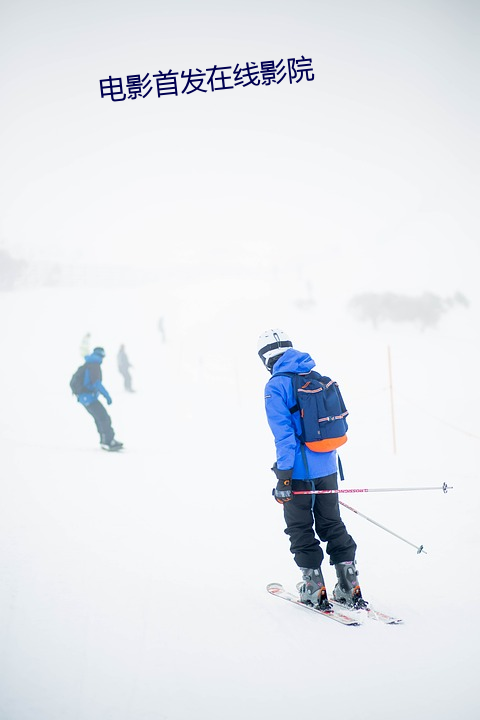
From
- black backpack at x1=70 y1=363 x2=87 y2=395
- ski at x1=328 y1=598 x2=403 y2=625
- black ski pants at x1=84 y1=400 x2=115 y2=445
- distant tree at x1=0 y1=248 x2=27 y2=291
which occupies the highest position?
distant tree at x1=0 y1=248 x2=27 y2=291

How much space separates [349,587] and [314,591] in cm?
27

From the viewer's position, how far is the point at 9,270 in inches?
1431

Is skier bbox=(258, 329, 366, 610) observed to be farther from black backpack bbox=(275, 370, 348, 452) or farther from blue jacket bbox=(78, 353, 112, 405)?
blue jacket bbox=(78, 353, 112, 405)

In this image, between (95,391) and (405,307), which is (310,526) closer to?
(95,391)

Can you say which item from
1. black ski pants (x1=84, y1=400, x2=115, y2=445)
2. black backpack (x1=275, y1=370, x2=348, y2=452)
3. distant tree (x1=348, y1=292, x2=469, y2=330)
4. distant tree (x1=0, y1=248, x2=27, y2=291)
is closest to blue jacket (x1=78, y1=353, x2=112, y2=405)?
black ski pants (x1=84, y1=400, x2=115, y2=445)

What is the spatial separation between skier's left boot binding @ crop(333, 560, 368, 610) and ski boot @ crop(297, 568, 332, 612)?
0.14 meters

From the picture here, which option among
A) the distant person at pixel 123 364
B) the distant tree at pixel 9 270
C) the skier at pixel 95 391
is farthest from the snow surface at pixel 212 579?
the distant tree at pixel 9 270

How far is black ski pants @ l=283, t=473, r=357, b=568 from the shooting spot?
301 cm

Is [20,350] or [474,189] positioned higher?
[474,189]

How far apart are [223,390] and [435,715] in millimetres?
14234

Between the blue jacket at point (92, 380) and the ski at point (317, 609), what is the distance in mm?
5263

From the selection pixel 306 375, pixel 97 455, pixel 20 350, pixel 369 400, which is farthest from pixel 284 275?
pixel 306 375

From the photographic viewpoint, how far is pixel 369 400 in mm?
13453

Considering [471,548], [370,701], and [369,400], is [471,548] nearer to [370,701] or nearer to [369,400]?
[370,701]
